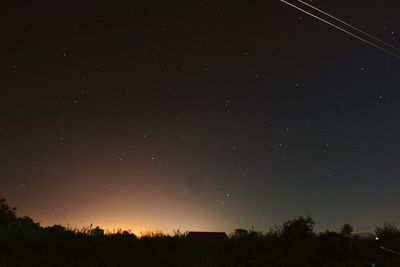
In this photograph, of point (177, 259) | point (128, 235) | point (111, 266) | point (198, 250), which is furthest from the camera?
point (128, 235)

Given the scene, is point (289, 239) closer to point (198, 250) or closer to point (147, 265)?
point (198, 250)

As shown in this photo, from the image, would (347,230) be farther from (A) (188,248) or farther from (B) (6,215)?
(B) (6,215)

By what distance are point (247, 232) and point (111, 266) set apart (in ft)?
19.8

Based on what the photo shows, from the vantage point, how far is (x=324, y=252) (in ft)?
48.9

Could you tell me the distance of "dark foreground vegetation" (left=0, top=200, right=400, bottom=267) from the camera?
13.0 m

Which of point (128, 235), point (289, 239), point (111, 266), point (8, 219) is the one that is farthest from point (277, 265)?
point (8, 219)

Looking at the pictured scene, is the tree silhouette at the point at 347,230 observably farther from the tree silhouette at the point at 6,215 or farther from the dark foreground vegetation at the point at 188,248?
the tree silhouette at the point at 6,215

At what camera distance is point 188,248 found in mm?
14953

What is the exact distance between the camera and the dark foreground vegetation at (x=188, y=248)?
42.8ft

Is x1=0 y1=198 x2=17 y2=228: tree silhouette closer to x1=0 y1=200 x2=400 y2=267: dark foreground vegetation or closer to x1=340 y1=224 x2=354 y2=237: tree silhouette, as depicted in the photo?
x1=0 y1=200 x2=400 y2=267: dark foreground vegetation

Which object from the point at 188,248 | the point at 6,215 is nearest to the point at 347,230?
the point at 188,248

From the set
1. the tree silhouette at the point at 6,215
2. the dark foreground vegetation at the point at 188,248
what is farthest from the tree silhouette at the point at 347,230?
the tree silhouette at the point at 6,215

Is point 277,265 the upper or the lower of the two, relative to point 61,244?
lower

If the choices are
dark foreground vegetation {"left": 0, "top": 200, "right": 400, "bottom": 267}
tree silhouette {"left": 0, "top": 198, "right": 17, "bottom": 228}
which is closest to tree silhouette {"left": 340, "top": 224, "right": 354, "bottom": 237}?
dark foreground vegetation {"left": 0, "top": 200, "right": 400, "bottom": 267}
